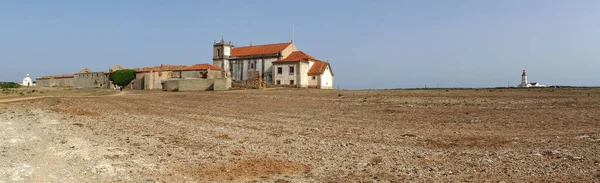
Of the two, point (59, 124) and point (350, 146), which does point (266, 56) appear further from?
point (350, 146)

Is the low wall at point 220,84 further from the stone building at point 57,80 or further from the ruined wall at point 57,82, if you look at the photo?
the ruined wall at point 57,82

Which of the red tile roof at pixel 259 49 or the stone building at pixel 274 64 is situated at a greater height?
the red tile roof at pixel 259 49

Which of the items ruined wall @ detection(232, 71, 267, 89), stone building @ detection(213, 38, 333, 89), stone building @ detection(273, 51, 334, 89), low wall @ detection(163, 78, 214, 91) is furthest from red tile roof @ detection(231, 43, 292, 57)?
low wall @ detection(163, 78, 214, 91)

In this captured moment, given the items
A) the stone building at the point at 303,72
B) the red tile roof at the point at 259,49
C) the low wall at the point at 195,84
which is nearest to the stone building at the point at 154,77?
the red tile roof at the point at 259,49

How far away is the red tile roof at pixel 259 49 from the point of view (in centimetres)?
5547

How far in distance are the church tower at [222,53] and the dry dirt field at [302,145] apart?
125ft

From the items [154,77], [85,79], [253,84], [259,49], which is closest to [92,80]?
[85,79]

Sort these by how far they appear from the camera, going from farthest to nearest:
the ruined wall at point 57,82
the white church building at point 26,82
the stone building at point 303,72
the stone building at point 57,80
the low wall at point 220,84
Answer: the white church building at point 26,82, the stone building at point 57,80, the ruined wall at point 57,82, the stone building at point 303,72, the low wall at point 220,84

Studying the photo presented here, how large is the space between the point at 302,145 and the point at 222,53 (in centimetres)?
4866

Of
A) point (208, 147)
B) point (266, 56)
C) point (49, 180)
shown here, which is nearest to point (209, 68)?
point (266, 56)

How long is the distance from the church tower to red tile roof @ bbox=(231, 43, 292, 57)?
0.82 m

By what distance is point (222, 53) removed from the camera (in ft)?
193

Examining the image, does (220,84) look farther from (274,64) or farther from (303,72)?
(274,64)

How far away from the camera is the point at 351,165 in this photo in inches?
369
